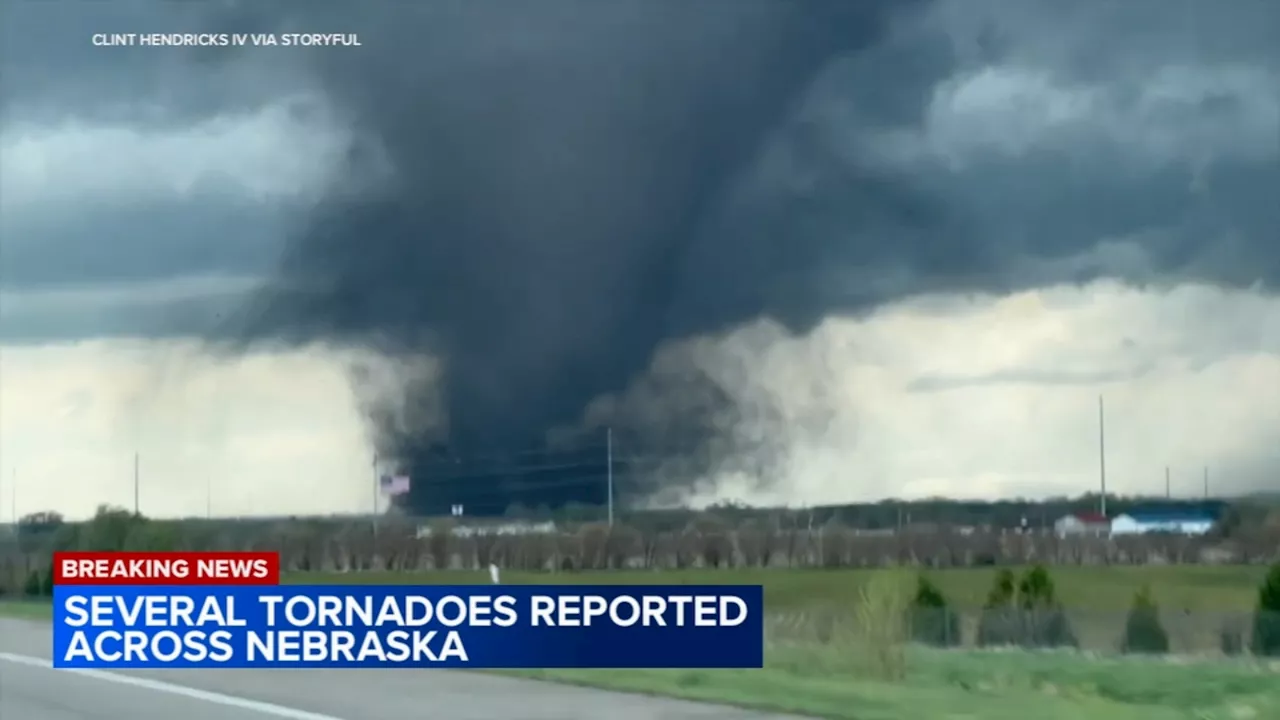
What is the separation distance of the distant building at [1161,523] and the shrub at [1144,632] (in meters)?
5.30

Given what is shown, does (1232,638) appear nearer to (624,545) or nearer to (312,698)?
(624,545)

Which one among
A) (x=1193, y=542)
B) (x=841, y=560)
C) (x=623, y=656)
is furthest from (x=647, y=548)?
(x=1193, y=542)

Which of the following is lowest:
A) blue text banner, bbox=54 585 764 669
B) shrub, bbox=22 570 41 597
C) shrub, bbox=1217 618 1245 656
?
shrub, bbox=1217 618 1245 656

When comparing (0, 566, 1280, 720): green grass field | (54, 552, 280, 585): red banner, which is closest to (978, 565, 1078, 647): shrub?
(0, 566, 1280, 720): green grass field

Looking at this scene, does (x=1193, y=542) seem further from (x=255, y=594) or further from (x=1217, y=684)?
(x=255, y=594)

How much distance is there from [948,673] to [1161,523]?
13.7 meters

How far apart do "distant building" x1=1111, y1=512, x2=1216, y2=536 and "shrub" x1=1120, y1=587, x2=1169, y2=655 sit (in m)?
5.30

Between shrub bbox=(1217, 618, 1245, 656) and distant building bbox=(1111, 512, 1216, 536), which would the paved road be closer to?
shrub bbox=(1217, 618, 1245, 656)

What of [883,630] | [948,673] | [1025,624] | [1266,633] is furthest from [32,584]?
[1266,633]

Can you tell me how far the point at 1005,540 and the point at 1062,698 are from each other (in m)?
12.2

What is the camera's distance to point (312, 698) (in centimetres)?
1906

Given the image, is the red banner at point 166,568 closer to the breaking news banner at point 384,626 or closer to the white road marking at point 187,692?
the breaking news banner at point 384,626

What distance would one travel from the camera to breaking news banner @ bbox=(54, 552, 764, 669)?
72.6 ft

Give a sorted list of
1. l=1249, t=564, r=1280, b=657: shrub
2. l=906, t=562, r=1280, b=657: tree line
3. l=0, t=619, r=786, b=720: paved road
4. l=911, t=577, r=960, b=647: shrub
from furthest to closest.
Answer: l=911, t=577, r=960, b=647: shrub → l=906, t=562, r=1280, b=657: tree line → l=1249, t=564, r=1280, b=657: shrub → l=0, t=619, r=786, b=720: paved road
